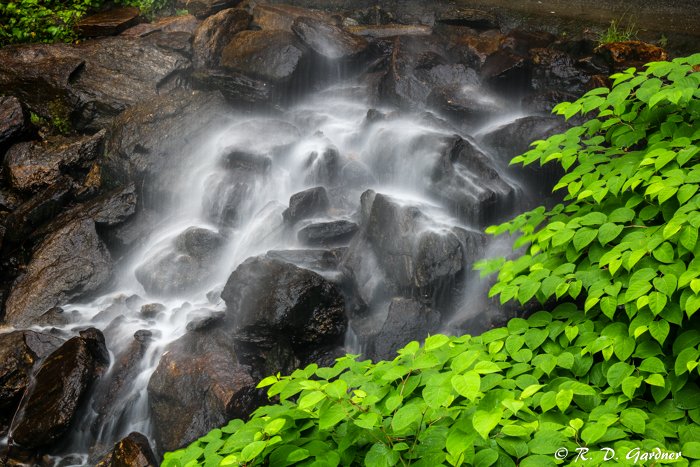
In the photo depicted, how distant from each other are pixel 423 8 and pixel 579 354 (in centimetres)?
1352

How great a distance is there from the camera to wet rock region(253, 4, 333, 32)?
13661 millimetres

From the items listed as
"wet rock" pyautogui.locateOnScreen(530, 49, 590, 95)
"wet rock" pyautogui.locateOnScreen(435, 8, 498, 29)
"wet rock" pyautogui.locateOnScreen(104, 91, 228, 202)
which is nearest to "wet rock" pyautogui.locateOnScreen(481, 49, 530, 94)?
"wet rock" pyautogui.locateOnScreen(530, 49, 590, 95)

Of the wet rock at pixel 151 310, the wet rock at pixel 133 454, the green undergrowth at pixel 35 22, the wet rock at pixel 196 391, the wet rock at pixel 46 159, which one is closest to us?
the wet rock at pixel 133 454

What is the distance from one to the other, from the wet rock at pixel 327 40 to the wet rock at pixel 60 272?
6.28 metres

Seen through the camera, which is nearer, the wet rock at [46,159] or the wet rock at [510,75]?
the wet rock at [46,159]

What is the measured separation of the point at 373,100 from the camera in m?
11.9

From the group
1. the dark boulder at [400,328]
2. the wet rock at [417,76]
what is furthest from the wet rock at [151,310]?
the wet rock at [417,76]

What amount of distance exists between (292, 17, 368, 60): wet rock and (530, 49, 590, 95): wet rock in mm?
4002

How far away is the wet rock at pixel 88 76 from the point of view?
38.3 feet

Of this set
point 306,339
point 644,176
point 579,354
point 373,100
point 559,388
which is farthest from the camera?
point 373,100

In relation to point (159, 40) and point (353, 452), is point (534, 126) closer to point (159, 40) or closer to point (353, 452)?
point (353, 452)

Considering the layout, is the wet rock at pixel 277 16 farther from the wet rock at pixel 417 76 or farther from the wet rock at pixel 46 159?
Result: the wet rock at pixel 46 159

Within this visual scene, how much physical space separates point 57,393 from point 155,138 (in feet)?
18.4

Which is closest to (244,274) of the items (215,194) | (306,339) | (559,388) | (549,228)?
(306,339)
